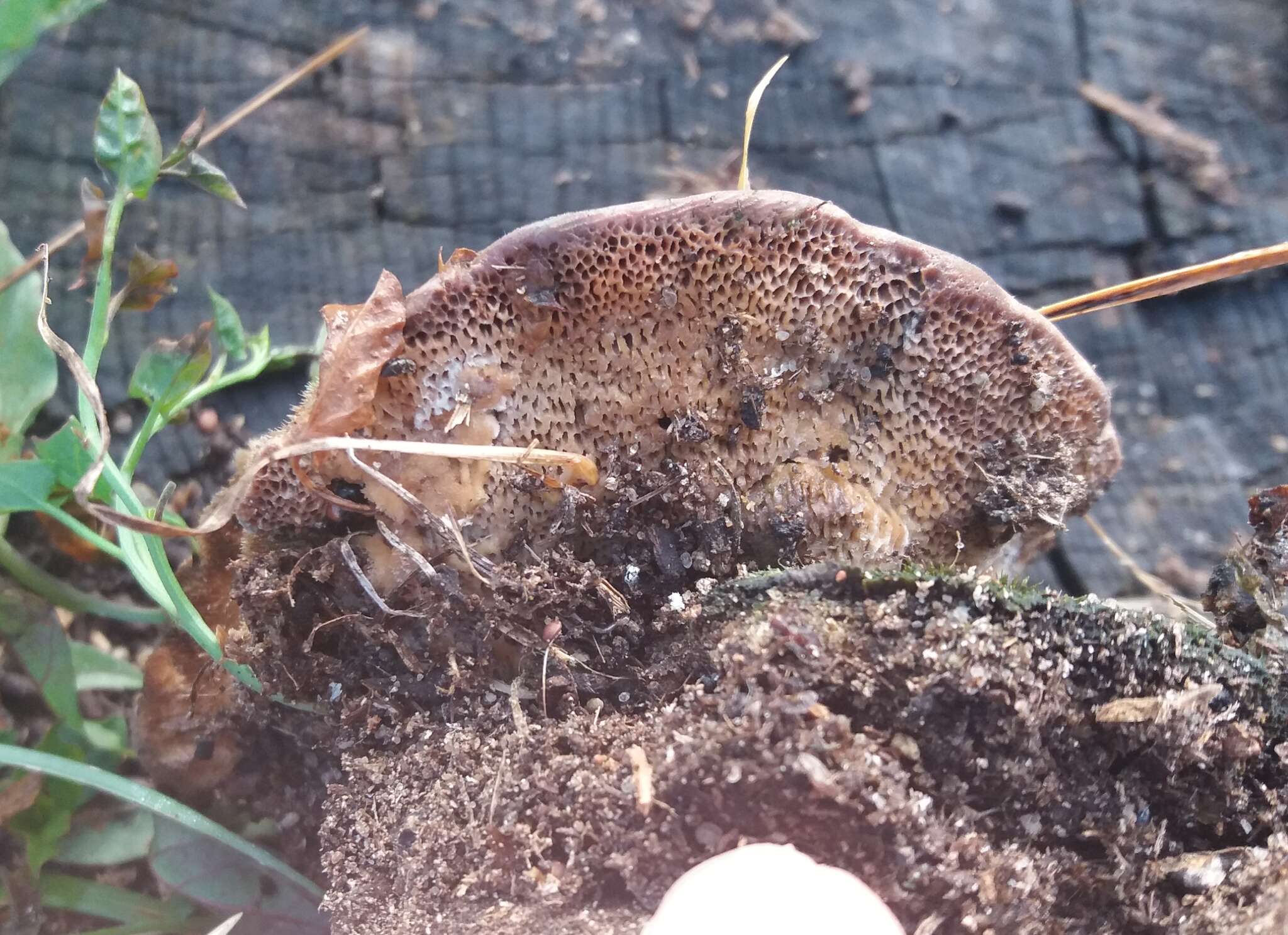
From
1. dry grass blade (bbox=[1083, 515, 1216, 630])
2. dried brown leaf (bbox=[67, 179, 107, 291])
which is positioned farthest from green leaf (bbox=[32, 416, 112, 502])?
dry grass blade (bbox=[1083, 515, 1216, 630])

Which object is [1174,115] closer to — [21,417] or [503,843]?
[503,843]

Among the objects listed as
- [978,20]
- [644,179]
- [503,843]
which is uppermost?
[978,20]

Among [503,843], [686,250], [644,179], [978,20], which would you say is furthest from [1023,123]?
[503,843]

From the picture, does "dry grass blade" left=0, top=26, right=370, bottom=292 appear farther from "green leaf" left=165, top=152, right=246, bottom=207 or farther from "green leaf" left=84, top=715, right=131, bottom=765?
"green leaf" left=84, top=715, right=131, bottom=765

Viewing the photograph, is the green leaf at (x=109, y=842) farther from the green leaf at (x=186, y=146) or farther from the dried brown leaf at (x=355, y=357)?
the green leaf at (x=186, y=146)

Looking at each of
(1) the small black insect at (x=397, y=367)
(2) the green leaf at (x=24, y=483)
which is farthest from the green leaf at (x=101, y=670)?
(1) the small black insect at (x=397, y=367)

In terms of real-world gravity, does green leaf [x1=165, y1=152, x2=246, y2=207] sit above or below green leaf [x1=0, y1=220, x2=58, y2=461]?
above
